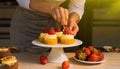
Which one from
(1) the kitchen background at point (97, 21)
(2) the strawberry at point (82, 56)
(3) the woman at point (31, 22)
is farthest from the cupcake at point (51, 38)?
(1) the kitchen background at point (97, 21)

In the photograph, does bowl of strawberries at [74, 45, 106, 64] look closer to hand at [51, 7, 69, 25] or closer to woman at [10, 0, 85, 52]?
hand at [51, 7, 69, 25]

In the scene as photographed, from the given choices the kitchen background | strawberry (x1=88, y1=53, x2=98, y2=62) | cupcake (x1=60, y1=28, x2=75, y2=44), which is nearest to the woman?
cupcake (x1=60, y1=28, x2=75, y2=44)

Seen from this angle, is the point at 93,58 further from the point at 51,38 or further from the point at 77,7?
the point at 77,7

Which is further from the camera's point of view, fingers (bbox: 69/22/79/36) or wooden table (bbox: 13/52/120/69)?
fingers (bbox: 69/22/79/36)

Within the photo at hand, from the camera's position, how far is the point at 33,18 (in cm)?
212

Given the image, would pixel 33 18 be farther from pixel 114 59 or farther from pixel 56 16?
pixel 114 59

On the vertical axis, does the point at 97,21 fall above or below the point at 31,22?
below

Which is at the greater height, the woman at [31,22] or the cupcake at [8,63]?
the woman at [31,22]

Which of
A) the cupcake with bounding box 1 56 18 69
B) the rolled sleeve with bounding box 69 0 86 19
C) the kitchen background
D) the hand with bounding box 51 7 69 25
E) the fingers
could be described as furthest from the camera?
the kitchen background

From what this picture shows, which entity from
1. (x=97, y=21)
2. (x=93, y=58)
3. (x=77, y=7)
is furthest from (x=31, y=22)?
(x=97, y=21)

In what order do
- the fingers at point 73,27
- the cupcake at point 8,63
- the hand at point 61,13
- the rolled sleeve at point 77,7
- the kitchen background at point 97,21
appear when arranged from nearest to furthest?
the cupcake at point 8,63 → the hand at point 61,13 → the fingers at point 73,27 → the rolled sleeve at point 77,7 → the kitchen background at point 97,21

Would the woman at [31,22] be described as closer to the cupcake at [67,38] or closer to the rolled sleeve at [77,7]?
the rolled sleeve at [77,7]

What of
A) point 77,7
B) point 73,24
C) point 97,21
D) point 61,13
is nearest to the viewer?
point 61,13

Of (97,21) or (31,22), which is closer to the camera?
(31,22)
